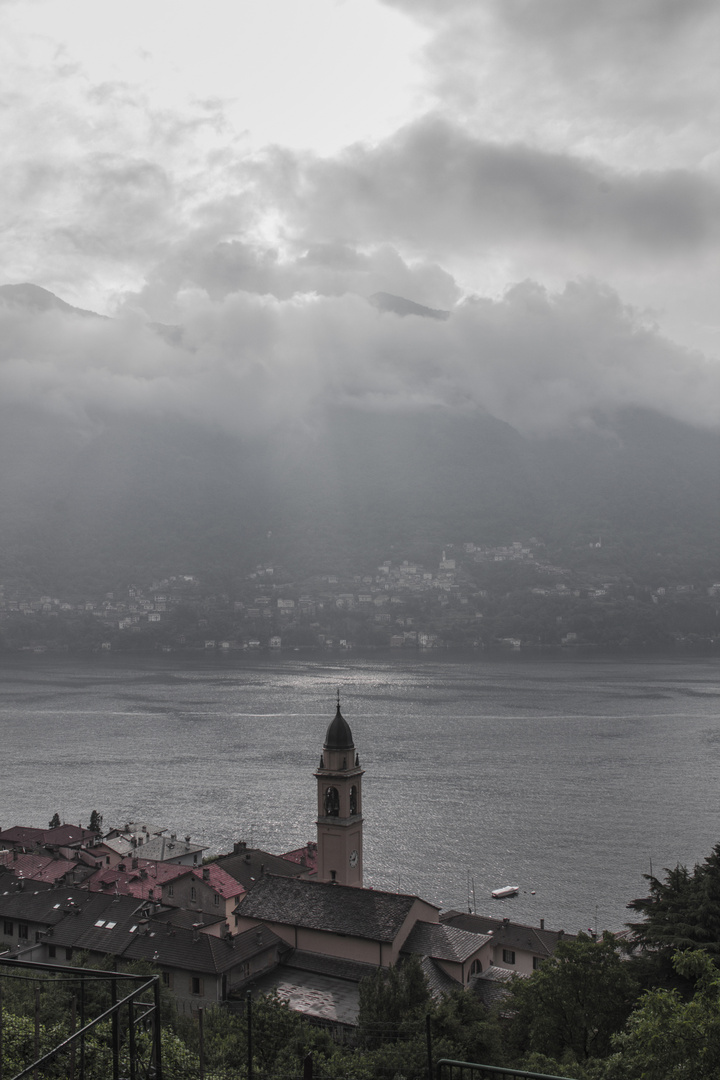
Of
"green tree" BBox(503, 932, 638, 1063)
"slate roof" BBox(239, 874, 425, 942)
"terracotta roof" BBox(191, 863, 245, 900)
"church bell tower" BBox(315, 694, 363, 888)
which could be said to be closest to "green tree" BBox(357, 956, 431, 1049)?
"green tree" BBox(503, 932, 638, 1063)

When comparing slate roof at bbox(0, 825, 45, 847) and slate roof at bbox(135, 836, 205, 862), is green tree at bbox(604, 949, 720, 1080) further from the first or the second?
slate roof at bbox(0, 825, 45, 847)

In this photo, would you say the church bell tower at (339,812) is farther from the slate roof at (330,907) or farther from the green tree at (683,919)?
the green tree at (683,919)

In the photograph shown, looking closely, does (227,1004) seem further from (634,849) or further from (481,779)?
(481,779)

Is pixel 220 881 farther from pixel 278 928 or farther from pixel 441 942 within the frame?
pixel 441 942

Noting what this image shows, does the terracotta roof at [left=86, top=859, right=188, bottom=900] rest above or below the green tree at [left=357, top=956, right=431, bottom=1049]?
below

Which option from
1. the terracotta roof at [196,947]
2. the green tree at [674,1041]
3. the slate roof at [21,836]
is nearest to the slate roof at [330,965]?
the terracotta roof at [196,947]
